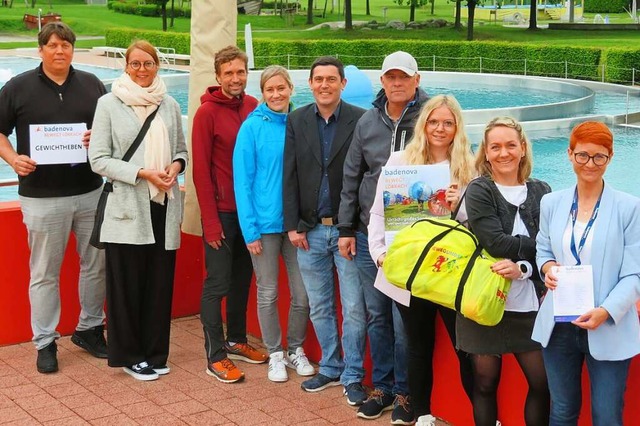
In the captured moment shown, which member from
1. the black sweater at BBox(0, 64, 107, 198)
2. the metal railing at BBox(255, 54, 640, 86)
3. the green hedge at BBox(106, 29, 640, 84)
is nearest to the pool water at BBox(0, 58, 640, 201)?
the black sweater at BBox(0, 64, 107, 198)

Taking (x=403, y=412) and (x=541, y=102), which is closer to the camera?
(x=403, y=412)

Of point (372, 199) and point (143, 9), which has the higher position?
point (143, 9)

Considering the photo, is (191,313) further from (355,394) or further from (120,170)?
(355,394)

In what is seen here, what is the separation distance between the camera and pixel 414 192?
4.61 meters

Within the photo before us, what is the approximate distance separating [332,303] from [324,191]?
655mm

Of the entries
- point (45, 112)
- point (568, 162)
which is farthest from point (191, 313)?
point (568, 162)

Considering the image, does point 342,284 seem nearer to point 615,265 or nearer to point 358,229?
point 358,229

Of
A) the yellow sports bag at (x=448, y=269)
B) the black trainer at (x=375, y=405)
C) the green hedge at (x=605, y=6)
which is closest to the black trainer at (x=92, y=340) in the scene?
the black trainer at (x=375, y=405)

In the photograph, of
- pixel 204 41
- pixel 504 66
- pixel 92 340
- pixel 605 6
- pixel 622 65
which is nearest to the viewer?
pixel 92 340

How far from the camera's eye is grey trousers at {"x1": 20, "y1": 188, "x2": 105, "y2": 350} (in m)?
5.75

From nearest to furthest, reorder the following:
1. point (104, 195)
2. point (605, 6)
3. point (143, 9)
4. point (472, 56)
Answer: point (104, 195), point (472, 56), point (143, 9), point (605, 6)

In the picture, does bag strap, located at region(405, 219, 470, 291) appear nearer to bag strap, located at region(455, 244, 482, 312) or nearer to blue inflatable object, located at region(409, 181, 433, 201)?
bag strap, located at region(455, 244, 482, 312)

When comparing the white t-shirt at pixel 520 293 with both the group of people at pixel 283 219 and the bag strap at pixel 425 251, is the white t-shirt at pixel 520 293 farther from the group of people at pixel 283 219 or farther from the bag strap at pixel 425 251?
the bag strap at pixel 425 251

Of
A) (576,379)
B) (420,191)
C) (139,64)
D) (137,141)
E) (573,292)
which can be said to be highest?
(139,64)
